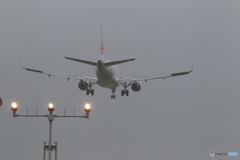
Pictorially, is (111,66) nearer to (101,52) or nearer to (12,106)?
(101,52)

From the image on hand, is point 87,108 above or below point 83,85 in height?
below

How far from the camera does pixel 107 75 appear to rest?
102 m

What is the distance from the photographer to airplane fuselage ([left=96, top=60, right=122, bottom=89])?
101 metres

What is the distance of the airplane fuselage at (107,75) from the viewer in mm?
100750

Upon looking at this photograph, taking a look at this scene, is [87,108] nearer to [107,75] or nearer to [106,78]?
[107,75]

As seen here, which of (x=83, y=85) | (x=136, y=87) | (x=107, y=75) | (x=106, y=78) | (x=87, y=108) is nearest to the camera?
(x=87, y=108)

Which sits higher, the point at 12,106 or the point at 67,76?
the point at 67,76

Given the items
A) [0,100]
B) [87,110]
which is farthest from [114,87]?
[87,110]

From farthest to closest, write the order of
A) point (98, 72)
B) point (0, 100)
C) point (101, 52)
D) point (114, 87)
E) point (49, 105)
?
point (101, 52)
point (114, 87)
point (98, 72)
point (0, 100)
point (49, 105)

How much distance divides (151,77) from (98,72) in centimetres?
1762

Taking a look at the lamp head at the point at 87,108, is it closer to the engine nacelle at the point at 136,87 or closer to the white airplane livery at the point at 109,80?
the white airplane livery at the point at 109,80

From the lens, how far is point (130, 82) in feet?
368

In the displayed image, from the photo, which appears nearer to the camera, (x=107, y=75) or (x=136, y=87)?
(x=107, y=75)

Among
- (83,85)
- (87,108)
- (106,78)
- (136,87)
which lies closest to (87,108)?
(87,108)
